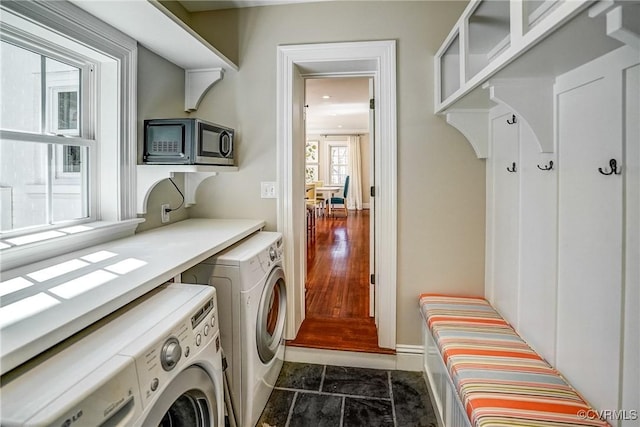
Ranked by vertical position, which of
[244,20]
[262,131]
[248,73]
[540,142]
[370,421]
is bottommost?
[370,421]

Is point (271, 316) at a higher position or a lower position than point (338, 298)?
higher

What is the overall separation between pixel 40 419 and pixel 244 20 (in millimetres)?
2418

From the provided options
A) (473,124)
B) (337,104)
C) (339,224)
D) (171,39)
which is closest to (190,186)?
(171,39)

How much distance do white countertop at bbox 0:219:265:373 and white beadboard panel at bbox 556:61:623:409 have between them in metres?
1.42

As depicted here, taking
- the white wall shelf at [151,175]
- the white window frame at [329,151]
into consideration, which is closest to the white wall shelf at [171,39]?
the white wall shelf at [151,175]

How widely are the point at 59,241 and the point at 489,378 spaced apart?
1.82 metres

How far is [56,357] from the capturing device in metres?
0.75

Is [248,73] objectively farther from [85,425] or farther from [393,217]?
[85,425]

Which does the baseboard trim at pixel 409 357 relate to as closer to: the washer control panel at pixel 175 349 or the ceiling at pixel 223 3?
the washer control panel at pixel 175 349

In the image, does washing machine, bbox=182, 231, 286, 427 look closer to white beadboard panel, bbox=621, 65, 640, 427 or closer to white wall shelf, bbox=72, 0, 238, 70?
white wall shelf, bbox=72, 0, 238, 70

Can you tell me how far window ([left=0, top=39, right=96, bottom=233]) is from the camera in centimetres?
135

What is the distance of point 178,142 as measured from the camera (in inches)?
72.2

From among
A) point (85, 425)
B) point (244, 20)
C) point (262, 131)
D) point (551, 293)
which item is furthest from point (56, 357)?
point (244, 20)

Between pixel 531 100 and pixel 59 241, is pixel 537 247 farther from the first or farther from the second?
pixel 59 241
